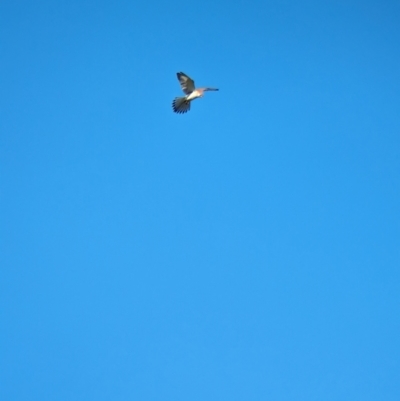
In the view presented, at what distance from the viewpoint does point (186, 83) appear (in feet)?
402

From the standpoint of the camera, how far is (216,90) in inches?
4850

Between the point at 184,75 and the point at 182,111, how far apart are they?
38.7 inches

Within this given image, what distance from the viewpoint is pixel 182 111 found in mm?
122750

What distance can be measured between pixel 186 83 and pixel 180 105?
1.98ft

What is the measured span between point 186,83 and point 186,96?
0.36 meters

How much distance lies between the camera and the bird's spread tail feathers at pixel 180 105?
12262 cm

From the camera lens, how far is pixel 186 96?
4830 inches

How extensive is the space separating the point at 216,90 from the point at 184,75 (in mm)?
1182

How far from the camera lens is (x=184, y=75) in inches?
4820

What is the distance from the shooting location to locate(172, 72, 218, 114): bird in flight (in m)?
123

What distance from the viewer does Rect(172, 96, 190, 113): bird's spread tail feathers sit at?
402ft

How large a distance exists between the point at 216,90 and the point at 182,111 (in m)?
1.14

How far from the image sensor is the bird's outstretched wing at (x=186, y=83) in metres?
122
